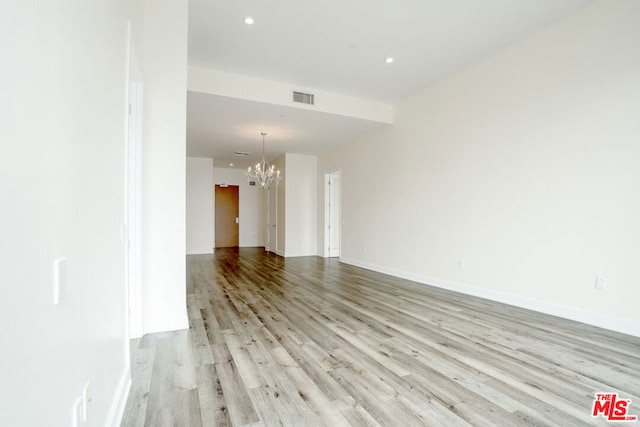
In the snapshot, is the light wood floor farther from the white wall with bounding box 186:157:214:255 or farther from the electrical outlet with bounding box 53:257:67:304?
the white wall with bounding box 186:157:214:255

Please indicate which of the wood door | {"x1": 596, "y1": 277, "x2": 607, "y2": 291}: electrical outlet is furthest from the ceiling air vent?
the wood door

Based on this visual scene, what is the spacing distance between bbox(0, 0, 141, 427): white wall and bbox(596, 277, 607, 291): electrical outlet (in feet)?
13.8

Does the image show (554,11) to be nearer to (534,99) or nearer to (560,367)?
(534,99)

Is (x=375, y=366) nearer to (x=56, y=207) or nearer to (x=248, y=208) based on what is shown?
(x=56, y=207)

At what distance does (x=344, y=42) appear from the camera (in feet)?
12.5

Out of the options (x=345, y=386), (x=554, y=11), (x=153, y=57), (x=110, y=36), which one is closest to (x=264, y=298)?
(x=345, y=386)

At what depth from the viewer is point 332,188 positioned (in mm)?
8414

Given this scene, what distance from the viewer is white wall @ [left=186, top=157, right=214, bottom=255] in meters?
8.95

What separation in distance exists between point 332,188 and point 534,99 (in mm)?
5321

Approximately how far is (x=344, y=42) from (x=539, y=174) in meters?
2.87

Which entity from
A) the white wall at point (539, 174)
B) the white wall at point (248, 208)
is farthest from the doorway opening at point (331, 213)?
the white wall at point (248, 208)

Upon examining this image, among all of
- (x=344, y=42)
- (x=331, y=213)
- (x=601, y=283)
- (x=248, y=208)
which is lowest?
(x=601, y=283)

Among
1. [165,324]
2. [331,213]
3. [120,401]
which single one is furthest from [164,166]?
[331,213]

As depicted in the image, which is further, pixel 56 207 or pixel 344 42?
pixel 344 42
